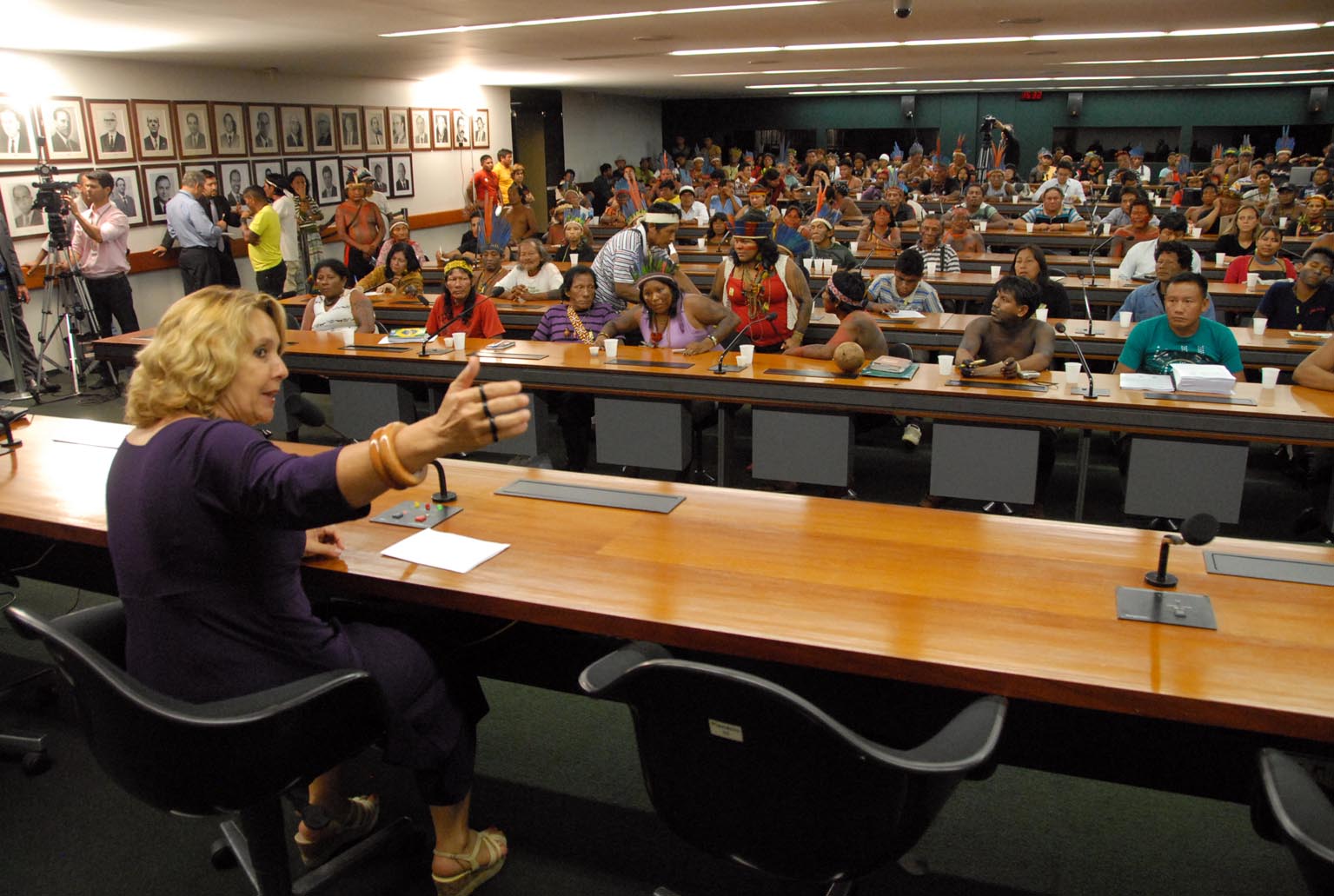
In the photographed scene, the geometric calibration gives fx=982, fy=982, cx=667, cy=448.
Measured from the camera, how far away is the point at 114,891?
215cm

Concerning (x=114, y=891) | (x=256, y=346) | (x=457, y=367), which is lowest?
(x=114, y=891)

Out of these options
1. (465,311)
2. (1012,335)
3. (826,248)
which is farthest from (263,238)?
(1012,335)

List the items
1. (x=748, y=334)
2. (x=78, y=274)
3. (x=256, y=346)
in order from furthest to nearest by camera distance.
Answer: (x=78, y=274) → (x=748, y=334) → (x=256, y=346)

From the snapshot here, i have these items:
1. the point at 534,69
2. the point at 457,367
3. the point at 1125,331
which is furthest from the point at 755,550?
the point at 534,69

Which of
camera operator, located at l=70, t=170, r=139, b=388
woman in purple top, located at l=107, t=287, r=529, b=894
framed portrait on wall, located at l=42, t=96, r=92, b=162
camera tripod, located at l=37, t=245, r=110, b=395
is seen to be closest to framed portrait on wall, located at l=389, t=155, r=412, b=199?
framed portrait on wall, located at l=42, t=96, r=92, b=162

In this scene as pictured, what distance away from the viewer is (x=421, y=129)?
42.4 feet

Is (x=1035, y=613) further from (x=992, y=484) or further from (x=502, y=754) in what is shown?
(x=992, y=484)

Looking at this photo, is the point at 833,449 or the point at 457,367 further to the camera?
the point at 457,367

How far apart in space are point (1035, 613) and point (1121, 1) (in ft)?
20.4

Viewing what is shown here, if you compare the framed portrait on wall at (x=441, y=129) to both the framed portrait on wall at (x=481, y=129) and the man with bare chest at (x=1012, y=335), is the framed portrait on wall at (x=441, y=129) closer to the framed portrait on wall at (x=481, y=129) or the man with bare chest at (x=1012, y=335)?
the framed portrait on wall at (x=481, y=129)

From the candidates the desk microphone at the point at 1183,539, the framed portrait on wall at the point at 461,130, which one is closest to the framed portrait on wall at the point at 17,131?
the framed portrait on wall at the point at 461,130

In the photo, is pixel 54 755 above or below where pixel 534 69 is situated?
below

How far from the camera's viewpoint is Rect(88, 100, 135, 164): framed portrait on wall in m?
8.02

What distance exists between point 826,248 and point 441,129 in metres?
8.10
